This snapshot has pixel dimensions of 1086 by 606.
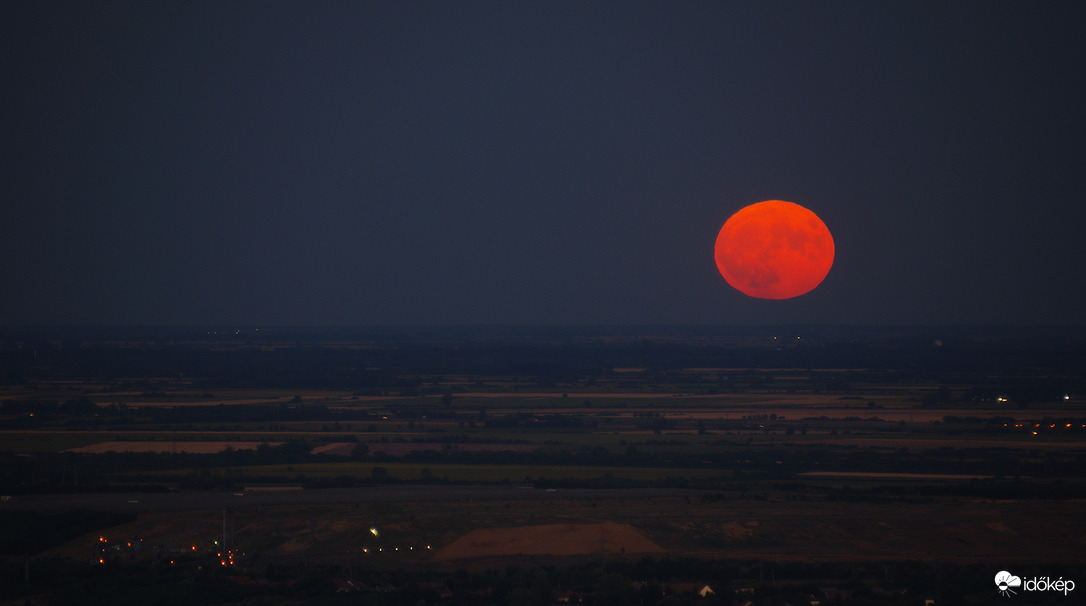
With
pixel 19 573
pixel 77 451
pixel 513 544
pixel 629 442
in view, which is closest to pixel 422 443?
pixel 629 442

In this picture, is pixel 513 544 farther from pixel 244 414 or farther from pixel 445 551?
pixel 244 414

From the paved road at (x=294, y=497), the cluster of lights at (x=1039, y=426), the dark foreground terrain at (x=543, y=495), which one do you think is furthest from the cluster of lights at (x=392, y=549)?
Result: the cluster of lights at (x=1039, y=426)

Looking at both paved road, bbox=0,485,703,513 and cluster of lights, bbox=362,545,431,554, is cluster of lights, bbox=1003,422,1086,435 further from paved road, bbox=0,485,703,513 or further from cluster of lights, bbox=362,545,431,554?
cluster of lights, bbox=362,545,431,554

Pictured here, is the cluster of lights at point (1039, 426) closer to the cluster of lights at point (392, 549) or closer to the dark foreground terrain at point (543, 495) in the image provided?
the dark foreground terrain at point (543, 495)

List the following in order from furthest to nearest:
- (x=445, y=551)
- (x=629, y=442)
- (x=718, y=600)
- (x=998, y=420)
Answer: (x=998, y=420)
(x=629, y=442)
(x=445, y=551)
(x=718, y=600)

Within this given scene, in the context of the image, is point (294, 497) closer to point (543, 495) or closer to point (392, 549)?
point (392, 549)

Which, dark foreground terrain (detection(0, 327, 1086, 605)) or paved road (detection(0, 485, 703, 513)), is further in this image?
paved road (detection(0, 485, 703, 513))

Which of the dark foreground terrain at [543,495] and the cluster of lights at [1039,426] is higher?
the cluster of lights at [1039,426]

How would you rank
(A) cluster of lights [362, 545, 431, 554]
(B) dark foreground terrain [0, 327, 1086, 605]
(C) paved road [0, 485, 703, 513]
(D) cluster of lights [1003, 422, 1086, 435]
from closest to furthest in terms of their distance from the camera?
(B) dark foreground terrain [0, 327, 1086, 605]
(A) cluster of lights [362, 545, 431, 554]
(C) paved road [0, 485, 703, 513]
(D) cluster of lights [1003, 422, 1086, 435]

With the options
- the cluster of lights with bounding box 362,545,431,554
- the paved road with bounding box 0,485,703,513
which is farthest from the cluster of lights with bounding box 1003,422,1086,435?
the cluster of lights with bounding box 362,545,431,554
